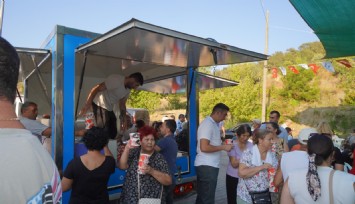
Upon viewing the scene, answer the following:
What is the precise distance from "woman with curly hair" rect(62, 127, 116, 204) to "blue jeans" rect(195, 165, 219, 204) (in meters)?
1.87

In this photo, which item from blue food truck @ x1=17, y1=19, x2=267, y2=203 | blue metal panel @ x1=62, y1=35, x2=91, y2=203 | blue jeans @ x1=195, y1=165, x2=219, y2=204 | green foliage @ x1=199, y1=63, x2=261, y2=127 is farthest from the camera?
green foliage @ x1=199, y1=63, x2=261, y2=127

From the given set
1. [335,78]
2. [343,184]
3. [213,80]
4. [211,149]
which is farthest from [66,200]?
[335,78]

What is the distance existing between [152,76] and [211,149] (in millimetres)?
2867

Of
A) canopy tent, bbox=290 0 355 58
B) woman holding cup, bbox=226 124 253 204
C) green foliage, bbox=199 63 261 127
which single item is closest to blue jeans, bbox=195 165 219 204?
woman holding cup, bbox=226 124 253 204

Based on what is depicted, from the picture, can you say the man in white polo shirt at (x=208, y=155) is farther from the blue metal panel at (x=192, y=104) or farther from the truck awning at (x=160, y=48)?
the truck awning at (x=160, y=48)

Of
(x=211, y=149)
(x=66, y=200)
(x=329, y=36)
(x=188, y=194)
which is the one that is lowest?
(x=188, y=194)

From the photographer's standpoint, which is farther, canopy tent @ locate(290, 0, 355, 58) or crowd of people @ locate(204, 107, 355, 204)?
canopy tent @ locate(290, 0, 355, 58)

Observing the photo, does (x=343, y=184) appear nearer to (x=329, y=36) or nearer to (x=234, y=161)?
(x=234, y=161)

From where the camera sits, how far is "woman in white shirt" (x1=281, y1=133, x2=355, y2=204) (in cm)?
250

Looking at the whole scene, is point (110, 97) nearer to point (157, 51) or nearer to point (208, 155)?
point (157, 51)

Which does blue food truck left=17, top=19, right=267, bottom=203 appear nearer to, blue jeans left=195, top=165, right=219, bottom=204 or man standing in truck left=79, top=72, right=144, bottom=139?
blue jeans left=195, top=165, right=219, bottom=204

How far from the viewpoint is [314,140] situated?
275 centimetres

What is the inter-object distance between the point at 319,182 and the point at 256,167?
1137 mm

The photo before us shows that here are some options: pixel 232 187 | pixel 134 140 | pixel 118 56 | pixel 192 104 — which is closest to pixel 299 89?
pixel 192 104
